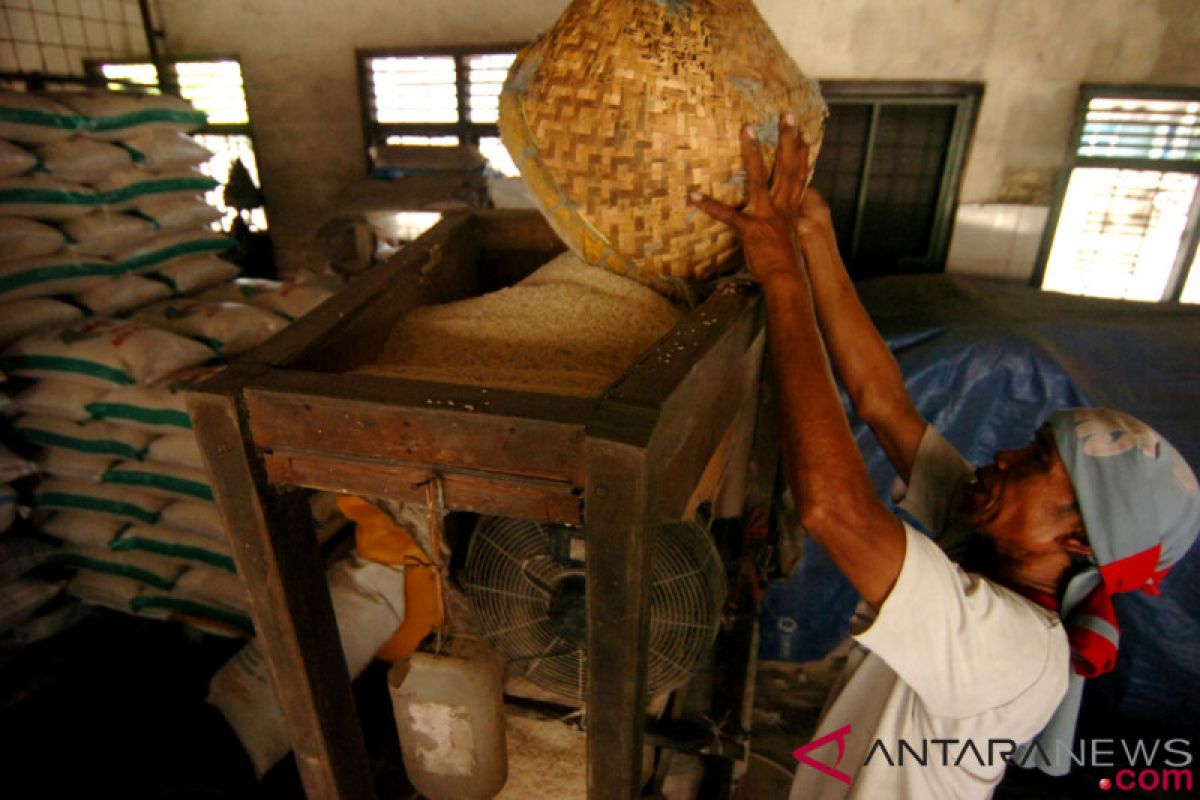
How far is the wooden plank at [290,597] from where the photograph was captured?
121 cm

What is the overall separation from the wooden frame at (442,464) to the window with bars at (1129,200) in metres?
5.74

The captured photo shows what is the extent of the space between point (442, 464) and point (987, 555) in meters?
1.40

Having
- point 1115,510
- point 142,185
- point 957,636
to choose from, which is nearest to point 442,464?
point 957,636

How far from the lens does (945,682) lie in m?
1.39

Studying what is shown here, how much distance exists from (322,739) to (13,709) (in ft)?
10.3

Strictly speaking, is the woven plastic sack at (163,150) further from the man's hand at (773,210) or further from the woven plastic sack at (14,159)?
the man's hand at (773,210)

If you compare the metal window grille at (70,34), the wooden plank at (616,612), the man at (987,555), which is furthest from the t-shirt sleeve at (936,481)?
the metal window grille at (70,34)

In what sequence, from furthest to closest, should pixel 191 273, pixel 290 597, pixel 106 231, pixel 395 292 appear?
1. pixel 191 273
2. pixel 106 231
3. pixel 395 292
4. pixel 290 597

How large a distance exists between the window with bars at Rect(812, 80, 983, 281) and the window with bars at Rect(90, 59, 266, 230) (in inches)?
254

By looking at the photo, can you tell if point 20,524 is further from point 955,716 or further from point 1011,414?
point 1011,414

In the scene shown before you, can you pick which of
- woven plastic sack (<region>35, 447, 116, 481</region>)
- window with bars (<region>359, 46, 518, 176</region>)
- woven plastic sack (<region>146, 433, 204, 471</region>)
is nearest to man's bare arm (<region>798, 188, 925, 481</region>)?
woven plastic sack (<region>146, 433, 204, 471</region>)

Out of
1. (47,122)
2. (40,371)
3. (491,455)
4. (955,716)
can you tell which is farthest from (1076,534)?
(47,122)

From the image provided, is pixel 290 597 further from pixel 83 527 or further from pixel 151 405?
pixel 83 527

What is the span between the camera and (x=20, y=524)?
386 centimetres
